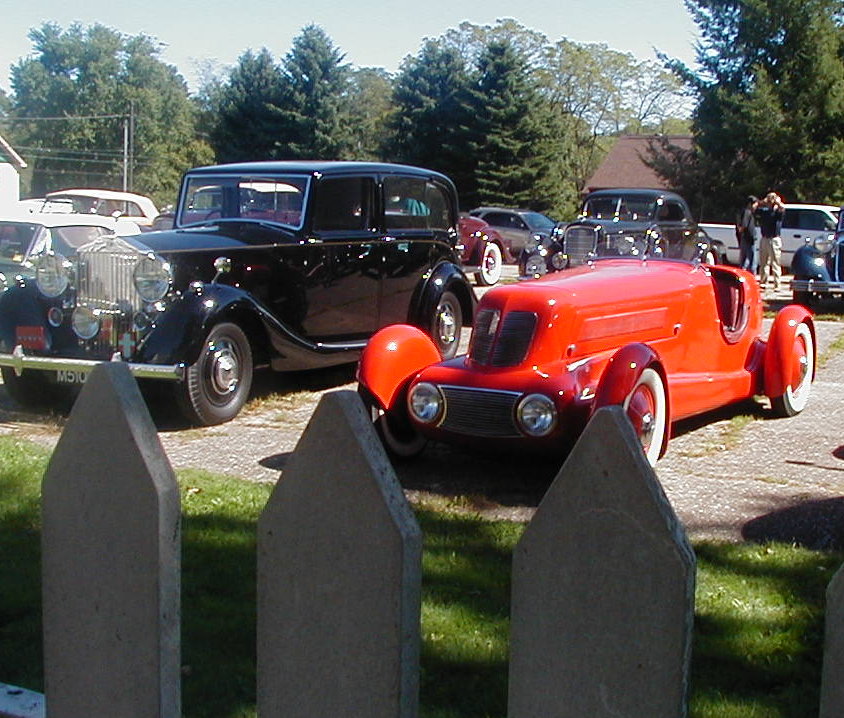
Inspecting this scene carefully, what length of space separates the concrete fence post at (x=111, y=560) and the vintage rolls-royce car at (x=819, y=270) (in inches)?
576

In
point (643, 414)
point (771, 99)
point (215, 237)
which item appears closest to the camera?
point (643, 414)

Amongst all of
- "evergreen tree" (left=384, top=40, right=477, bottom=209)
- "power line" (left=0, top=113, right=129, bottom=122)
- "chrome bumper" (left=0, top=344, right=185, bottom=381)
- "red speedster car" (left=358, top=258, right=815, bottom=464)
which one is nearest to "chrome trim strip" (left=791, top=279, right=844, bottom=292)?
"red speedster car" (left=358, top=258, right=815, bottom=464)

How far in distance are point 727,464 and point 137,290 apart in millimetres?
4218

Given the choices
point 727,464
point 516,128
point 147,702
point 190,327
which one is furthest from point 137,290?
point 516,128

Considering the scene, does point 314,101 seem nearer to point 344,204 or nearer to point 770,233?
point 770,233

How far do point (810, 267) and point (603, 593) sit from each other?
15.2 meters

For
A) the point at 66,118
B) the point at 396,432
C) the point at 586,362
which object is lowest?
the point at 396,432

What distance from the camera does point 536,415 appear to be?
5.86 m

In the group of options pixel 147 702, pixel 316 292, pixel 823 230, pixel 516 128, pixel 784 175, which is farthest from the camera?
pixel 516 128

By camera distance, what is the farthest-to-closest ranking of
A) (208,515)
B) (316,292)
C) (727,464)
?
1. (316,292)
2. (727,464)
3. (208,515)

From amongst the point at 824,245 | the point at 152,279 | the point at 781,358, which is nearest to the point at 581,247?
the point at 781,358

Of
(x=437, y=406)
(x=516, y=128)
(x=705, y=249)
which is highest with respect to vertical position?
(x=516, y=128)

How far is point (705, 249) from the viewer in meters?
8.48

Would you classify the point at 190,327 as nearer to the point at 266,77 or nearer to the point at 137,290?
the point at 137,290
